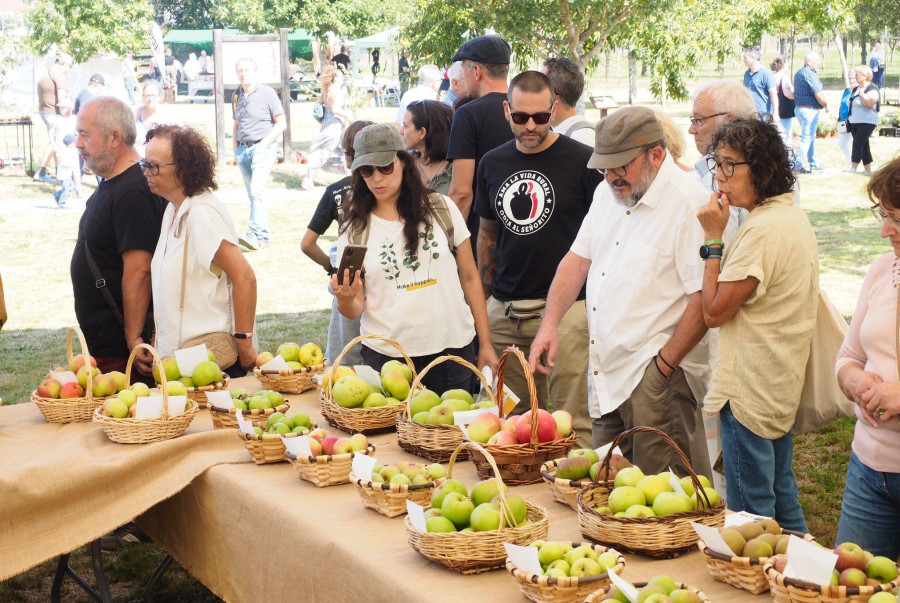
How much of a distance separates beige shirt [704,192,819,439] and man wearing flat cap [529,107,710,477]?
6.5 inches

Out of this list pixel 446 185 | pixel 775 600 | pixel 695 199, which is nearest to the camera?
pixel 775 600

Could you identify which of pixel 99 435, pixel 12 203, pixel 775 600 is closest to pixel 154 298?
pixel 99 435

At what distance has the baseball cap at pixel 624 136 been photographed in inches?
121

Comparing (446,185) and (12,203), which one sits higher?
(446,185)

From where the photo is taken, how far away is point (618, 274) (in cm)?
315

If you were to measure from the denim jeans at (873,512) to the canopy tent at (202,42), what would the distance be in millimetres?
41544

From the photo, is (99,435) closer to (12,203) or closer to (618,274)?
(618,274)

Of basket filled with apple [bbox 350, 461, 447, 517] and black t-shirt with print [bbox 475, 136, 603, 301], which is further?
black t-shirt with print [bbox 475, 136, 603, 301]

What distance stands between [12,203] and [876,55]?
15.6m

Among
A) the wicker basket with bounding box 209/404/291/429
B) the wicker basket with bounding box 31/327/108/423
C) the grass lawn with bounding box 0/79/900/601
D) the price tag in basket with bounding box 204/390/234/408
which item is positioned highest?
the price tag in basket with bounding box 204/390/234/408

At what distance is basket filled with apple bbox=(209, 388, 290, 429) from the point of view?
3023mm

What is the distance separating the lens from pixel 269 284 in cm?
935

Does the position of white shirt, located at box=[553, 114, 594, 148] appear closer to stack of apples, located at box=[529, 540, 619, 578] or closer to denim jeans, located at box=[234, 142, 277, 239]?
stack of apples, located at box=[529, 540, 619, 578]

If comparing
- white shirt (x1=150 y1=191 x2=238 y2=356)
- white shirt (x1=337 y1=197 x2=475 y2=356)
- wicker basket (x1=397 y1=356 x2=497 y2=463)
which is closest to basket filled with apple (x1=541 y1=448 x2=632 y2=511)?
wicker basket (x1=397 y1=356 x2=497 y2=463)
